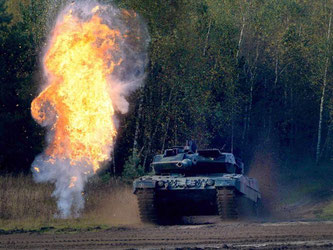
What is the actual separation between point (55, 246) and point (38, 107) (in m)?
10.9

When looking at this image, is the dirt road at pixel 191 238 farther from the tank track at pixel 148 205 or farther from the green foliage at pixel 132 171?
the green foliage at pixel 132 171

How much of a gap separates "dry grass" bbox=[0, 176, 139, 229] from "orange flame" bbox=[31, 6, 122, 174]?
1.35 metres

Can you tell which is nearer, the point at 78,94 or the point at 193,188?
the point at 193,188

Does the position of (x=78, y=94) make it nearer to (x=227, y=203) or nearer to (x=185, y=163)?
(x=185, y=163)

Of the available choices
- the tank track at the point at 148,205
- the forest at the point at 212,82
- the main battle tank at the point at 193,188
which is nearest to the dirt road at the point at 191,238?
the main battle tank at the point at 193,188

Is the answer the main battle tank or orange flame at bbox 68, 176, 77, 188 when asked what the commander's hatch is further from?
orange flame at bbox 68, 176, 77, 188

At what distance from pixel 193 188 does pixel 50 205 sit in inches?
210

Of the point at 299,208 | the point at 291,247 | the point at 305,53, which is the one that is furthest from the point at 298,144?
the point at 291,247

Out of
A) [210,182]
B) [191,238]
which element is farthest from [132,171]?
[191,238]

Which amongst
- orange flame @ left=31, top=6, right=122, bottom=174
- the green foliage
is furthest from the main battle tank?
the green foliage

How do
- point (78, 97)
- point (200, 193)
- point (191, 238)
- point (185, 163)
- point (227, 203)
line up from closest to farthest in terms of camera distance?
point (191, 238) < point (227, 203) < point (200, 193) < point (185, 163) < point (78, 97)

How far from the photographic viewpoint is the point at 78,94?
20.8 meters

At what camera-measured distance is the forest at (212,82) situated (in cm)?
3017

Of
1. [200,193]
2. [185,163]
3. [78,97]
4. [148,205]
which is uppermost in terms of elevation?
[78,97]
